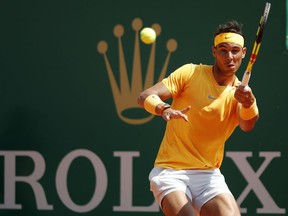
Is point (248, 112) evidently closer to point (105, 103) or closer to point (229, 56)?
point (229, 56)

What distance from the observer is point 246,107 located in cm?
470

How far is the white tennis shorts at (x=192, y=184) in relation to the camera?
15.9 ft

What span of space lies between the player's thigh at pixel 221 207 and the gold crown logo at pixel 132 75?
1.66 m

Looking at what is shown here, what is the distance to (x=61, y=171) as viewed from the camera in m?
6.43

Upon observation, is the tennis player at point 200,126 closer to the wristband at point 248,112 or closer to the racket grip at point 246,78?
the wristband at point 248,112

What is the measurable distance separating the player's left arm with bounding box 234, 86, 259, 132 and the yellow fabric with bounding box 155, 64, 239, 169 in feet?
0.40

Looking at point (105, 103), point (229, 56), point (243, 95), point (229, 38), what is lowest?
point (105, 103)

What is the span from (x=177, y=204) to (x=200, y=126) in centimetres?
52

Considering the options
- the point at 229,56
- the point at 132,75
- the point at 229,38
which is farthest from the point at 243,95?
the point at 132,75

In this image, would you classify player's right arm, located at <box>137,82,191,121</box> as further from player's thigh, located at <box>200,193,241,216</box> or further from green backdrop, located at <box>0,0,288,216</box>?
green backdrop, located at <box>0,0,288,216</box>

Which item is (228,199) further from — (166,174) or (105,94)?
(105,94)

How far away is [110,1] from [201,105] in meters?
1.76

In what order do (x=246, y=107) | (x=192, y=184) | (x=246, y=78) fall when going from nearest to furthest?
(x=246, y=78) < (x=246, y=107) < (x=192, y=184)

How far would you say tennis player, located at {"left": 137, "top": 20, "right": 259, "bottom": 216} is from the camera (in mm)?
4848
